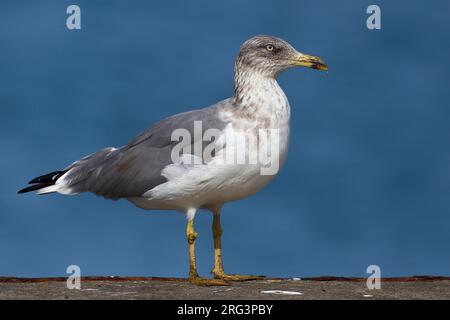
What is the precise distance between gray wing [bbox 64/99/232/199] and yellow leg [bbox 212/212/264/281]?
1.10 metres

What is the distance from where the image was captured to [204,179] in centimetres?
939

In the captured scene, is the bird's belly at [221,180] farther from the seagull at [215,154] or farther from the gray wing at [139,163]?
the gray wing at [139,163]

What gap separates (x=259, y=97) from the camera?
9.76 meters

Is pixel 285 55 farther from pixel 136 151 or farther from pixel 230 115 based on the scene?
pixel 136 151

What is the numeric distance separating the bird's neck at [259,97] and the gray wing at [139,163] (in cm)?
23

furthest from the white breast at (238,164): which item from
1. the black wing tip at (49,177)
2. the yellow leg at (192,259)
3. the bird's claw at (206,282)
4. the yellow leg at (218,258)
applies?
the black wing tip at (49,177)

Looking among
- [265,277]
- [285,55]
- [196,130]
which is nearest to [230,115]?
[196,130]

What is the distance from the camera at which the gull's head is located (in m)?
10.0

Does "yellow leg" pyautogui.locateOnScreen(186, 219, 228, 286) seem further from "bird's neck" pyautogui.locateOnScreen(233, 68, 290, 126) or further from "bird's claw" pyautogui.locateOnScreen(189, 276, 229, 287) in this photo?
"bird's neck" pyautogui.locateOnScreen(233, 68, 290, 126)

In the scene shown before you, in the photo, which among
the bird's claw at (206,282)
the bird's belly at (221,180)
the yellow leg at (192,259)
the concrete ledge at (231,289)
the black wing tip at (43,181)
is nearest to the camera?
the concrete ledge at (231,289)

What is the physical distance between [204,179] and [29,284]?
2528mm

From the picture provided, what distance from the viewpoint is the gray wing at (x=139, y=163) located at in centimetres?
977
